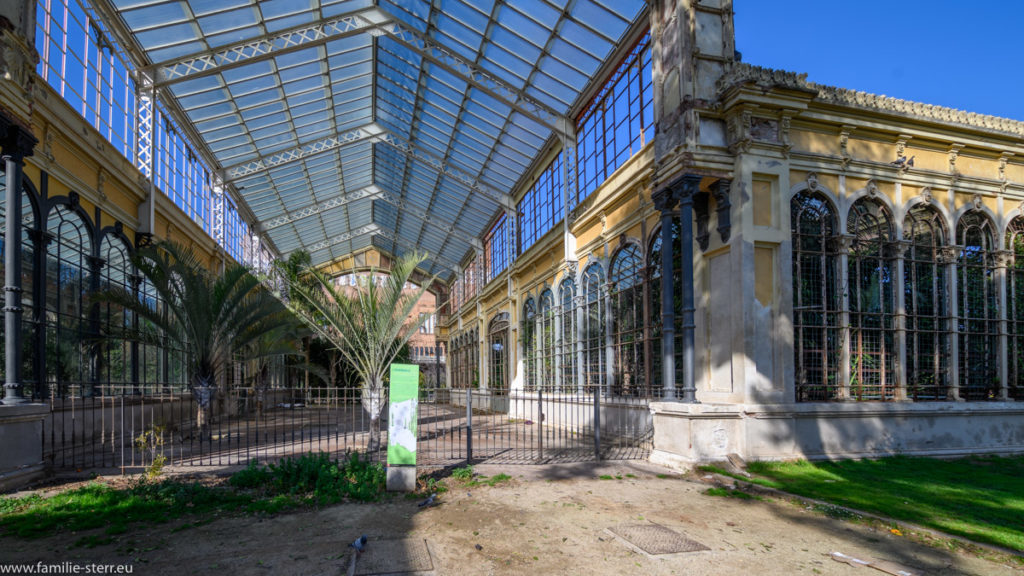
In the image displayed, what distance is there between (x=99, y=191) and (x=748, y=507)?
15280 mm

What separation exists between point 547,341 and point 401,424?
42.9 feet

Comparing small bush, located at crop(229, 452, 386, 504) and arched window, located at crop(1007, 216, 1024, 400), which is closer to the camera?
small bush, located at crop(229, 452, 386, 504)

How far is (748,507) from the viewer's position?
24.0 feet

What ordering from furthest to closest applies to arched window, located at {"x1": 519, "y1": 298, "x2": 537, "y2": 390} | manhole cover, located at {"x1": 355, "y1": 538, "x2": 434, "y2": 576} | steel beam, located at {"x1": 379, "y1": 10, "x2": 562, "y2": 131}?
arched window, located at {"x1": 519, "y1": 298, "x2": 537, "y2": 390}
steel beam, located at {"x1": 379, "y1": 10, "x2": 562, "y2": 131}
manhole cover, located at {"x1": 355, "y1": 538, "x2": 434, "y2": 576}

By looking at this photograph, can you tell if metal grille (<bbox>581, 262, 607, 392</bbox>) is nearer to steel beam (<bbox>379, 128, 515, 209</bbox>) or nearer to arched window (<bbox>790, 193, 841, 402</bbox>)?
arched window (<bbox>790, 193, 841, 402</bbox>)

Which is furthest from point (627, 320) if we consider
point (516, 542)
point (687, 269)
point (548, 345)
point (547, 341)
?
point (516, 542)

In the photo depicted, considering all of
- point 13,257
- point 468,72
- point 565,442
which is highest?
point 468,72

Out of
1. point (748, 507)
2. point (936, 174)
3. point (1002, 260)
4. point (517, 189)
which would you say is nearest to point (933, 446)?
point (1002, 260)

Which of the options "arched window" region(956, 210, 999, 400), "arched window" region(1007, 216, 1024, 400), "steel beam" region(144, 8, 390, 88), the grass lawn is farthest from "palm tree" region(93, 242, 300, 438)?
"arched window" region(1007, 216, 1024, 400)

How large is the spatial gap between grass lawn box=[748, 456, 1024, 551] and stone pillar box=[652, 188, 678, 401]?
188cm

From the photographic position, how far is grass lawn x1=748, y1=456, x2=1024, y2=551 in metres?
6.48

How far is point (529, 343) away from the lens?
22.9 metres

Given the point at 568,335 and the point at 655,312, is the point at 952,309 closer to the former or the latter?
the point at 655,312

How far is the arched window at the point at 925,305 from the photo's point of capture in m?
11.6
